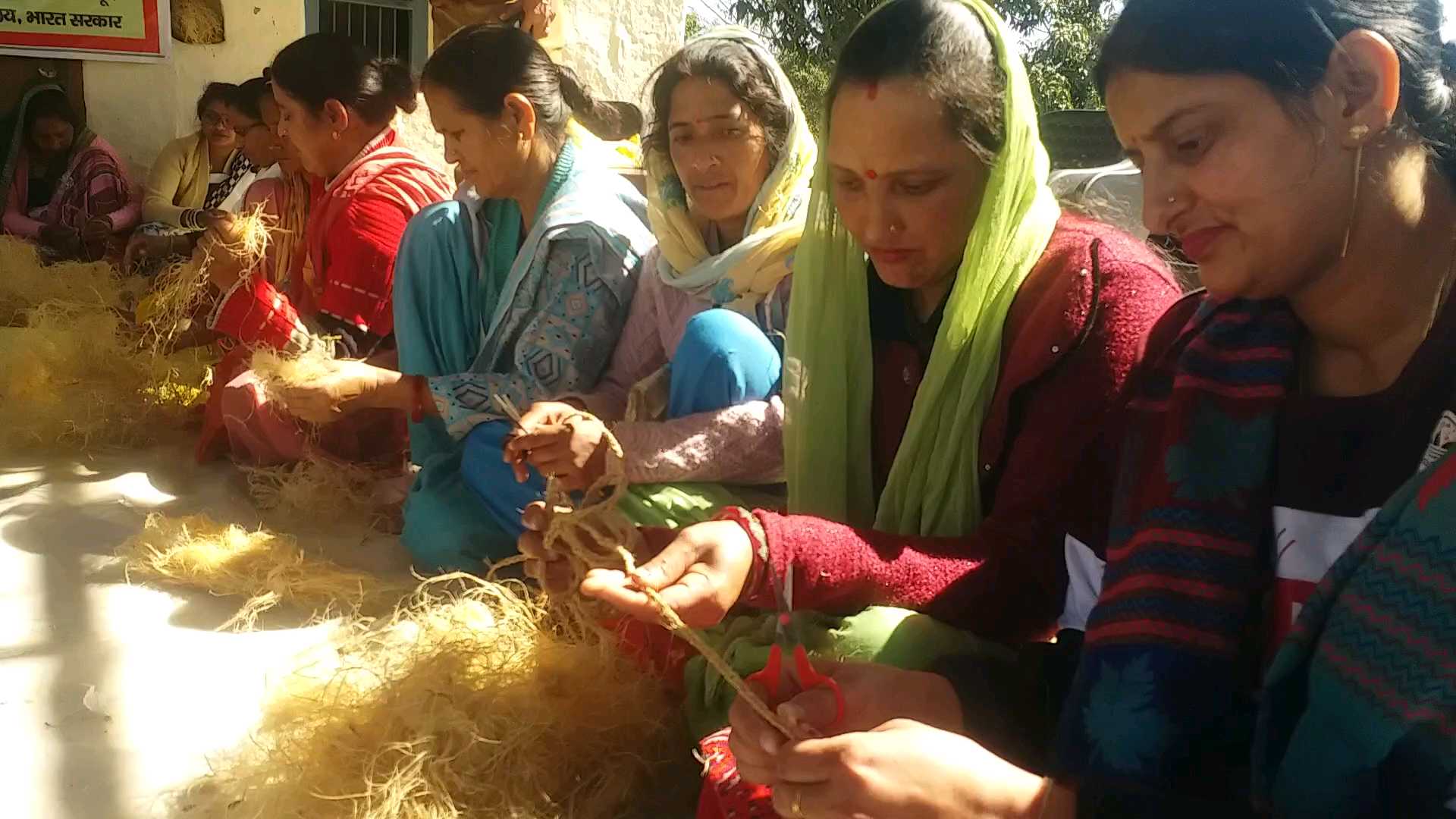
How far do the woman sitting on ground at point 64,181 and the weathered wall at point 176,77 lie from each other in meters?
0.21

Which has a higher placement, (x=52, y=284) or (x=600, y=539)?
(x=600, y=539)

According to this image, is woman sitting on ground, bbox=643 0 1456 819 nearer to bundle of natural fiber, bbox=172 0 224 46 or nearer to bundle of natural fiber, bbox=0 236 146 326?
bundle of natural fiber, bbox=0 236 146 326

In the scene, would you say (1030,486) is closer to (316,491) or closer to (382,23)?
(316,491)

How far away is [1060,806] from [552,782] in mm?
907

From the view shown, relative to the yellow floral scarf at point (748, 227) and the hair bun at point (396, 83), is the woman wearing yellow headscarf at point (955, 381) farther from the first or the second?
the hair bun at point (396, 83)

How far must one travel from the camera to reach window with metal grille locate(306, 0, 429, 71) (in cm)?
734

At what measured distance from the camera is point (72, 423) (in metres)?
4.17

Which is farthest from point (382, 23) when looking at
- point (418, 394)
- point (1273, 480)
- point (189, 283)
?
point (1273, 480)

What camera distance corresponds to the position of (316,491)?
360 cm

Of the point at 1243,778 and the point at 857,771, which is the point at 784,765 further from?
the point at 1243,778

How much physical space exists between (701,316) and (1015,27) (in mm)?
11575

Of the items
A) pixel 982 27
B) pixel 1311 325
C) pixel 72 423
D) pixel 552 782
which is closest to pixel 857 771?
pixel 1311 325

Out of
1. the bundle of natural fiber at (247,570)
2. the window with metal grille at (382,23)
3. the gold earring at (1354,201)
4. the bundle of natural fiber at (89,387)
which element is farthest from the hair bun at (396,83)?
the window with metal grille at (382,23)

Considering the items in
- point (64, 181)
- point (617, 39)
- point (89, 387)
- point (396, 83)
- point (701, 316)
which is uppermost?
point (617, 39)
